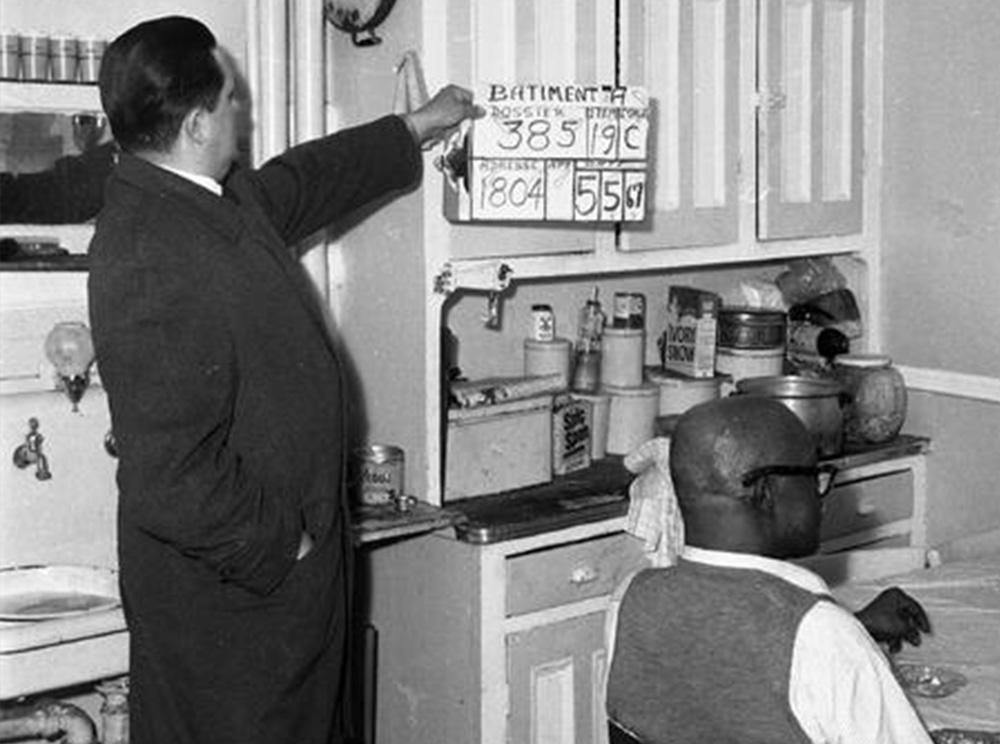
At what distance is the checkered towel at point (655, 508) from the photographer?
3209mm

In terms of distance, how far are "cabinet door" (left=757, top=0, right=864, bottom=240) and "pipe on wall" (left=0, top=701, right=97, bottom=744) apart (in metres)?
2.10

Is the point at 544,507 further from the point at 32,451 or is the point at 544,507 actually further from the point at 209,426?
the point at 209,426

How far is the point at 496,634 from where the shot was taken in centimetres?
338

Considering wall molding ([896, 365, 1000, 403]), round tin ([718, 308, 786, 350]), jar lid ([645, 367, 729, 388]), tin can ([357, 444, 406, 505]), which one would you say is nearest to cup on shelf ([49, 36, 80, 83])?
tin can ([357, 444, 406, 505])

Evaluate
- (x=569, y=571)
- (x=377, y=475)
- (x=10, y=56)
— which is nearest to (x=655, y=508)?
(x=569, y=571)

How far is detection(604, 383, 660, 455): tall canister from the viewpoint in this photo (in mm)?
4000

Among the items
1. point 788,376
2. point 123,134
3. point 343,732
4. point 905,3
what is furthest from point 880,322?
point 123,134

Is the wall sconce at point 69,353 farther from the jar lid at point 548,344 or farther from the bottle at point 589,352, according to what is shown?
the bottle at point 589,352

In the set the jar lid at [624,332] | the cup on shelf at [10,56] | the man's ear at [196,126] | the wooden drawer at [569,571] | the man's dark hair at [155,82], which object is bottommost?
the wooden drawer at [569,571]

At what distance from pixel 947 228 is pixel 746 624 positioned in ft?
8.28

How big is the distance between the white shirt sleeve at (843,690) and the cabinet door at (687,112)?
1931mm

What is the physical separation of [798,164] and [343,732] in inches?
81.3

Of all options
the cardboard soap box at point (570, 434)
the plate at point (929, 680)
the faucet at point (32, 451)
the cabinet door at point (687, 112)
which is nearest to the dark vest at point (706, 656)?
the plate at point (929, 680)

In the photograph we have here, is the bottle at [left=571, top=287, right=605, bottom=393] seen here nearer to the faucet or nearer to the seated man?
the faucet
